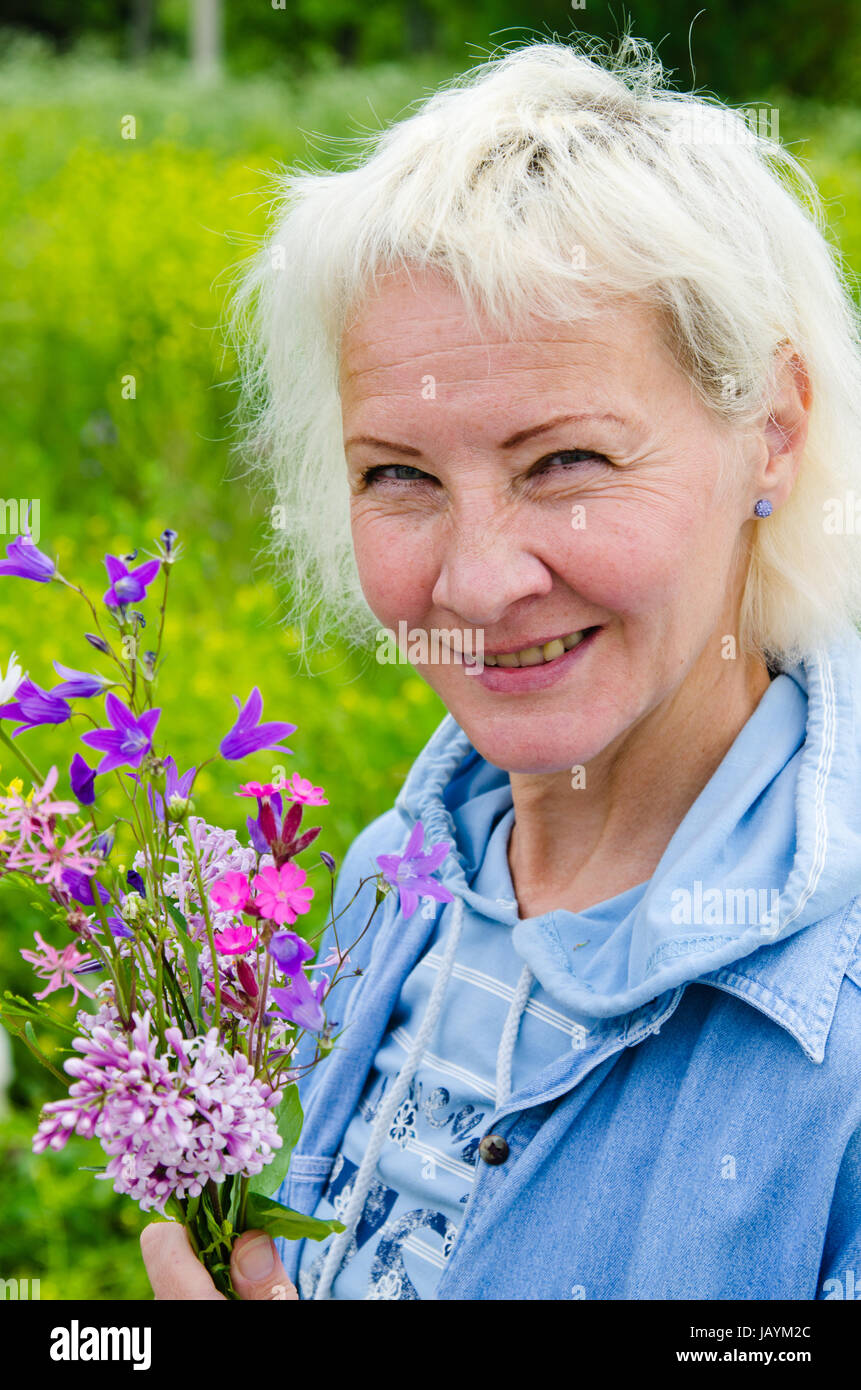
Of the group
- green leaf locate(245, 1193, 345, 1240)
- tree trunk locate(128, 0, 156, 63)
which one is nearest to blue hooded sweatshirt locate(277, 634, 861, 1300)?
green leaf locate(245, 1193, 345, 1240)

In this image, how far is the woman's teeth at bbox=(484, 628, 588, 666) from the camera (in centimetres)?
149

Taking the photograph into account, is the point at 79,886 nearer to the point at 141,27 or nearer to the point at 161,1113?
the point at 161,1113

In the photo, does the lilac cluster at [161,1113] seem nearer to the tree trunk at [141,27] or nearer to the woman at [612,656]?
the woman at [612,656]

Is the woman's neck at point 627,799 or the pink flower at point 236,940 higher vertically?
the woman's neck at point 627,799

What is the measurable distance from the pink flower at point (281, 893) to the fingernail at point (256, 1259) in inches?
15.8

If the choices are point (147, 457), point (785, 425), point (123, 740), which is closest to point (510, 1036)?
point (123, 740)

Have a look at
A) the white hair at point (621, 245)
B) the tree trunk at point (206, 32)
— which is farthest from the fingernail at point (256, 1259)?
the tree trunk at point (206, 32)

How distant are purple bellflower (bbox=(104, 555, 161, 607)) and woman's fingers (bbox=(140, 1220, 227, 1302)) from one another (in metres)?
0.65

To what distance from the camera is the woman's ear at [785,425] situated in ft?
5.16

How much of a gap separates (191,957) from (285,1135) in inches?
9.1

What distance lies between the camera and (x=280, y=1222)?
4.14 feet

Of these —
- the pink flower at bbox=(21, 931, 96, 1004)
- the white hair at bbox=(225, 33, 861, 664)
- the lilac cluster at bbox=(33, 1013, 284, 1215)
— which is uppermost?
the white hair at bbox=(225, 33, 861, 664)

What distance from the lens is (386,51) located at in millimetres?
38375

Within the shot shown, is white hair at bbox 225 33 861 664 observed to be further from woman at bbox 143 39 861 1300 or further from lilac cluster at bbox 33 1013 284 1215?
lilac cluster at bbox 33 1013 284 1215
